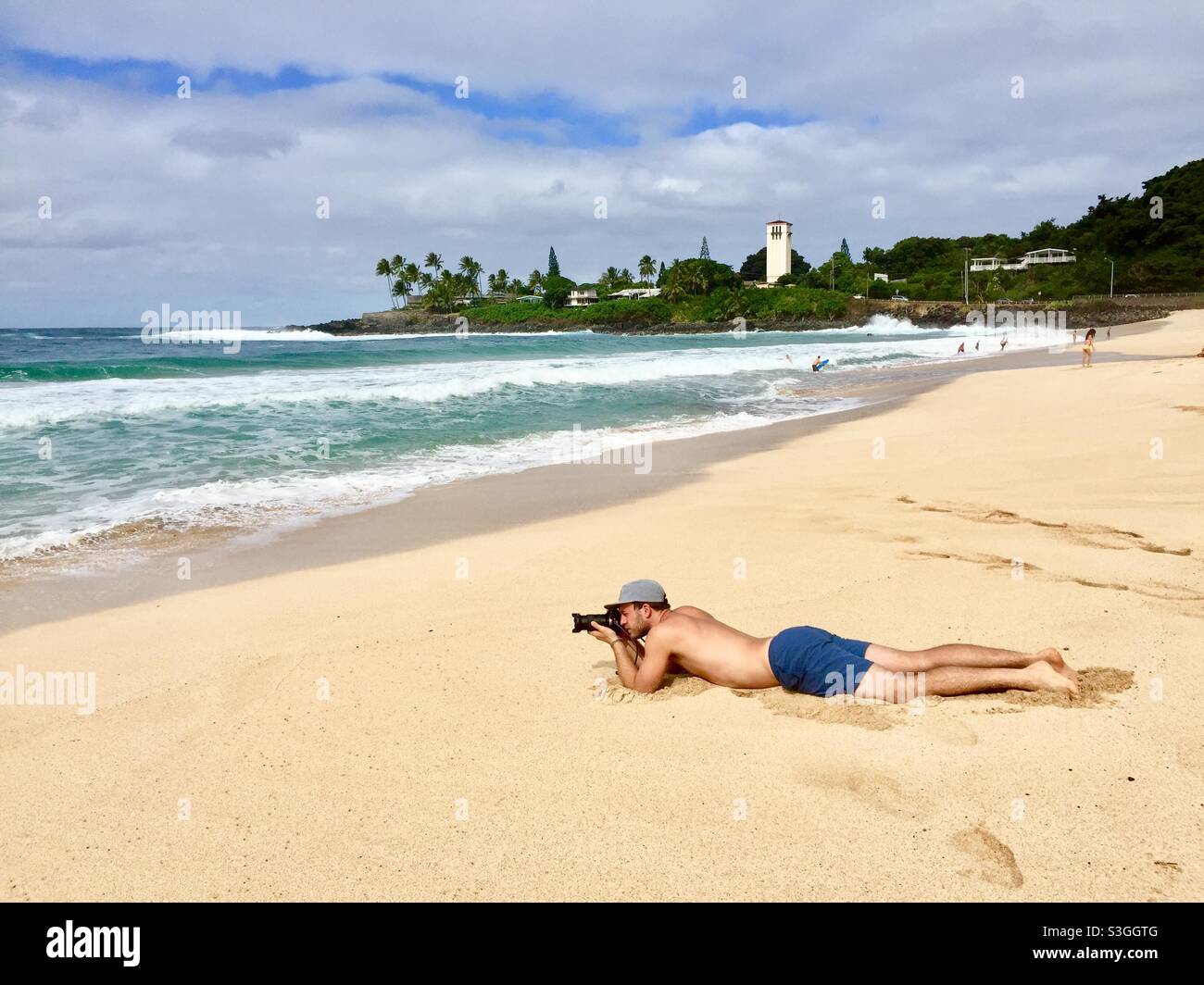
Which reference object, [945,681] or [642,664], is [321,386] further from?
[945,681]

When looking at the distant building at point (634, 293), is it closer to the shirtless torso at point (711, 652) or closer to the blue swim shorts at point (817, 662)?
the shirtless torso at point (711, 652)

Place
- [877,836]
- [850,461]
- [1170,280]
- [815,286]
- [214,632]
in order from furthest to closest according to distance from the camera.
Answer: [815,286] → [1170,280] → [850,461] → [214,632] → [877,836]

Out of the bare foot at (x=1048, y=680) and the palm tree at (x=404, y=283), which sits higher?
the palm tree at (x=404, y=283)

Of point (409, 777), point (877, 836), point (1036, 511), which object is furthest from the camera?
point (1036, 511)

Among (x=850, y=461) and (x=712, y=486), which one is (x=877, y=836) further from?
(x=850, y=461)

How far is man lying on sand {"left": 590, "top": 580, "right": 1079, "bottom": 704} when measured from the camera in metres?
3.87

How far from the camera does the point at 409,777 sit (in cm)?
344

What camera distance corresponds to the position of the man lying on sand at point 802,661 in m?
3.87

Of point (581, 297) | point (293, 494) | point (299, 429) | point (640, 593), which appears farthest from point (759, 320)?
point (640, 593)

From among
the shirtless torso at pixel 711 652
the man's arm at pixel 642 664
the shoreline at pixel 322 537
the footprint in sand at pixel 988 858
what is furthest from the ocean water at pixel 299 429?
the footprint in sand at pixel 988 858

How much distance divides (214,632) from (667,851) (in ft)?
12.5

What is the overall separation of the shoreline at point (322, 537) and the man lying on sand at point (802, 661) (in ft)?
12.6

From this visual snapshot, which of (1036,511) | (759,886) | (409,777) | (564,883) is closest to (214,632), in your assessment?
(409,777)

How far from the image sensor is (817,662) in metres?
3.96
